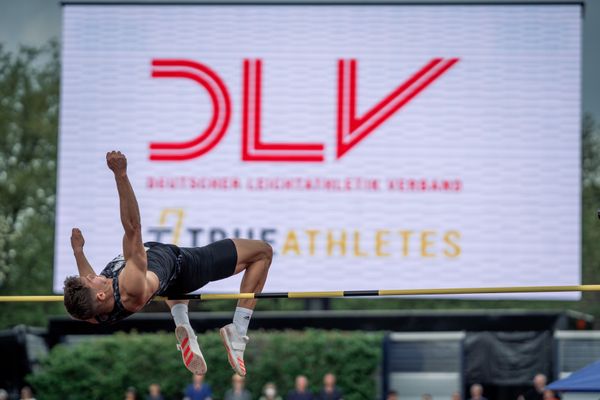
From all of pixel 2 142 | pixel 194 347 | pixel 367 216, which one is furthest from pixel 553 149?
pixel 2 142

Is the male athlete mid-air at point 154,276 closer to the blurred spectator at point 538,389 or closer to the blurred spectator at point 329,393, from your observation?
the blurred spectator at point 538,389

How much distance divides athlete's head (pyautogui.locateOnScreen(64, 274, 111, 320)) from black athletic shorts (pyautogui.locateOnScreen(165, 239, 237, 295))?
649 millimetres

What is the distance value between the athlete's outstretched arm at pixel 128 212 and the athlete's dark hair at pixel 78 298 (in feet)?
1.17

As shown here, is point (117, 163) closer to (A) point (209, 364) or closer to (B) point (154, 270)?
(B) point (154, 270)

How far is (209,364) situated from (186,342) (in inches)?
499

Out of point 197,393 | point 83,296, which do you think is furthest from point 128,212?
point 197,393

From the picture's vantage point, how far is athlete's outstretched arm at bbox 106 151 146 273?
24.1ft

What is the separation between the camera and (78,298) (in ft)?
25.3

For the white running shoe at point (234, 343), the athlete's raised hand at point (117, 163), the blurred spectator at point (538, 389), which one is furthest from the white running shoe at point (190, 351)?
the blurred spectator at point (538, 389)

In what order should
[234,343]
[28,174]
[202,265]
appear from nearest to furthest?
[202,265], [234,343], [28,174]

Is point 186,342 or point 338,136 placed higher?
point 338,136

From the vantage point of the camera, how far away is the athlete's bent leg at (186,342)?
853 centimetres

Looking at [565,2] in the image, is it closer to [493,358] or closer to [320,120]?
[320,120]

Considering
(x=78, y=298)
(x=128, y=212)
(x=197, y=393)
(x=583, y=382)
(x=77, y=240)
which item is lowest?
(x=197, y=393)
